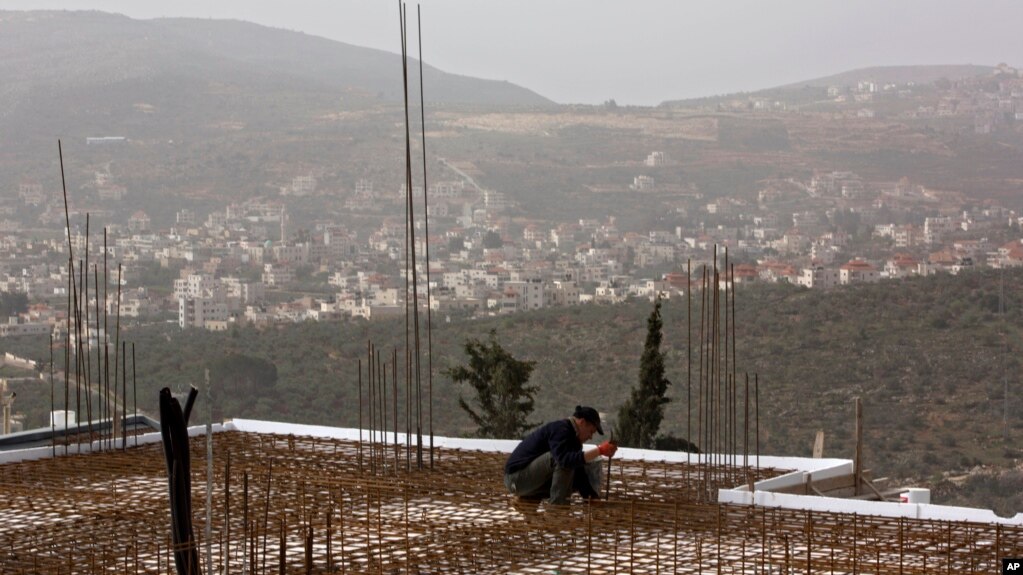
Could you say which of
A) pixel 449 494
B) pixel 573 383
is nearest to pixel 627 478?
pixel 449 494

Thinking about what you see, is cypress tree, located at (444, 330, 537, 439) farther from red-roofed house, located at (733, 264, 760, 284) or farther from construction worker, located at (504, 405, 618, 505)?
construction worker, located at (504, 405, 618, 505)

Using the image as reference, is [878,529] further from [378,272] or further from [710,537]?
[378,272]

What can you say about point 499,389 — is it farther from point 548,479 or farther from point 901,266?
point 901,266

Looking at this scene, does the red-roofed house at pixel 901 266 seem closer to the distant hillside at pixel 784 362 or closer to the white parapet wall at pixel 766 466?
the distant hillside at pixel 784 362

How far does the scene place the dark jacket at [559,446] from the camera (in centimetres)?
699

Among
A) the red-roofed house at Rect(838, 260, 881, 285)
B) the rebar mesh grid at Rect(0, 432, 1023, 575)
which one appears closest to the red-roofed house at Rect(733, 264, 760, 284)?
the red-roofed house at Rect(838, 260, 881, 285)

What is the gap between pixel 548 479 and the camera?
7.18 m

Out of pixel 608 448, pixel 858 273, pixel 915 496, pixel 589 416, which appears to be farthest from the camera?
pixel 858 273

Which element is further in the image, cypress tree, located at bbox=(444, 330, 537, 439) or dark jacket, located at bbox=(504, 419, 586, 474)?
cypress tree, located at bbox=(444, 330, 537, 439)

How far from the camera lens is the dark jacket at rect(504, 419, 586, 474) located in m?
6.99

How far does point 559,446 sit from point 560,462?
0.28 ft

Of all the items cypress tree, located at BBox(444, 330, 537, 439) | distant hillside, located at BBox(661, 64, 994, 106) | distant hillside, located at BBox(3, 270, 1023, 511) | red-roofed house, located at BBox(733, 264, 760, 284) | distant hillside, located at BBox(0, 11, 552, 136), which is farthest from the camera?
distant hillside, located at BBox(661, 64, 994, 106)

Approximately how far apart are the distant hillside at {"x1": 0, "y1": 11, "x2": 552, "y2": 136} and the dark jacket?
121 feet

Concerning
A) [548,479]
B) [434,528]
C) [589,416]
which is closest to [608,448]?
[589,416]
